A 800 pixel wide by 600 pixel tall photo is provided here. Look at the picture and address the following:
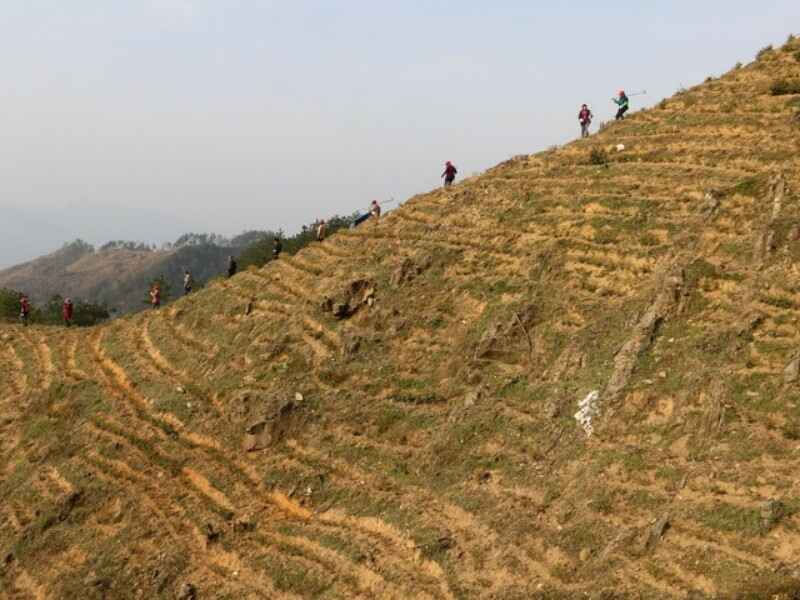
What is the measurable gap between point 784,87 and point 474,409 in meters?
20.8

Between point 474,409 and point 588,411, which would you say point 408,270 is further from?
point 588,411

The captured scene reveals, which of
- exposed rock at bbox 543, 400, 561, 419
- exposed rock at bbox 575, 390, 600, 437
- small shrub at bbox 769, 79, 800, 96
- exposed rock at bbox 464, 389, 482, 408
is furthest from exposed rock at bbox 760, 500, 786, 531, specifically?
small shrub at bbox 769, 79, 800, 96

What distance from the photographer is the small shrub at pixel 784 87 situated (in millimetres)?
29656

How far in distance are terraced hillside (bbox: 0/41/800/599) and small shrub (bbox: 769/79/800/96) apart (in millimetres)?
916

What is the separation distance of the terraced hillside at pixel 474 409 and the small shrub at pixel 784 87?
92cm

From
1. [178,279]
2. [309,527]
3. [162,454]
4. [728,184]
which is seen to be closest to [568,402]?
[309,527]

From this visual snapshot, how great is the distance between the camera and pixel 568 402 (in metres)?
19.8

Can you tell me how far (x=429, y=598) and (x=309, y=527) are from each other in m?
4.52

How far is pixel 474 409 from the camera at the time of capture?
20.8m

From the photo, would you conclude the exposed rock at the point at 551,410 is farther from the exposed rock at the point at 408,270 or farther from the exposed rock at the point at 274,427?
the exposed rock at the point at 408,270

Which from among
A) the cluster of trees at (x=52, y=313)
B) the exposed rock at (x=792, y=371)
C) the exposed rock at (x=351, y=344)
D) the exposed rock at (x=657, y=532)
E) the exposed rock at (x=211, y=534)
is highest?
the cluster of trees at (x=52, y=313)

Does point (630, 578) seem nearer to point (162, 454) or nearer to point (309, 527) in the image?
point (309, 527)

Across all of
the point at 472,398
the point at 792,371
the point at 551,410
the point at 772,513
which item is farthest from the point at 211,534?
the point at 792,371

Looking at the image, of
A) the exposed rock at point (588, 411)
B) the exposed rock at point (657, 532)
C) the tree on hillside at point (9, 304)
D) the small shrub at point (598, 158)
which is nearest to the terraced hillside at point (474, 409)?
the exposed rock at point (657, 532)
